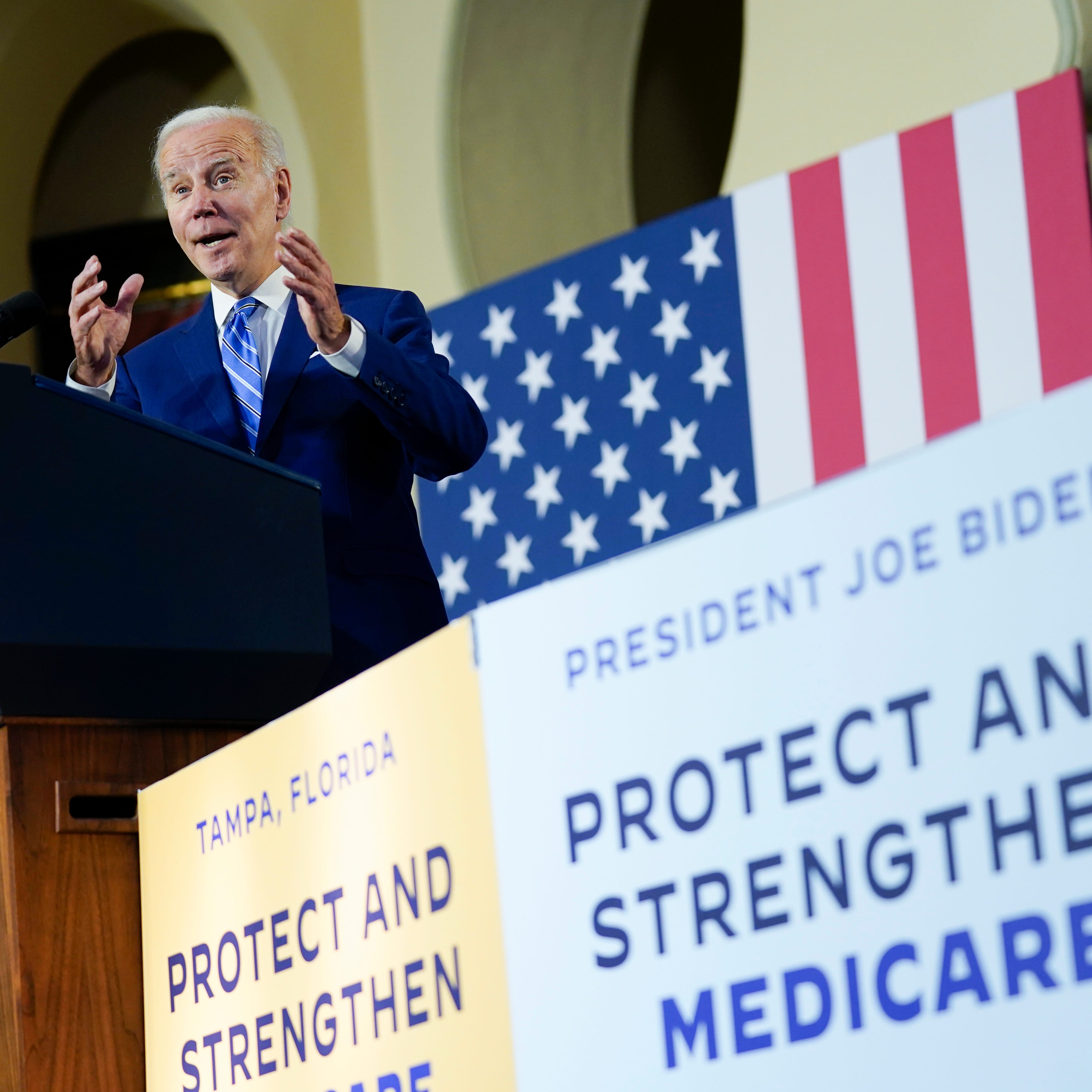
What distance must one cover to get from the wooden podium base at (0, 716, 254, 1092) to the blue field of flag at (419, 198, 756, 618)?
304 centimetres

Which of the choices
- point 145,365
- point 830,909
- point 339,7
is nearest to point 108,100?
point 339,7

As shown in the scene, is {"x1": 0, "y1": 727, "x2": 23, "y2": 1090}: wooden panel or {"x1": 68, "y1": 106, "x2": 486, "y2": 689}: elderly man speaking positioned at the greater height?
{"x1": 68, "y1": 106, "x2": 486, "y2": 689}: elderly man speaking

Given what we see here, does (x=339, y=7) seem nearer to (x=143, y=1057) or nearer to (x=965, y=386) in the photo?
(x=965, y=386)

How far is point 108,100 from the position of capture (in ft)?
22.9

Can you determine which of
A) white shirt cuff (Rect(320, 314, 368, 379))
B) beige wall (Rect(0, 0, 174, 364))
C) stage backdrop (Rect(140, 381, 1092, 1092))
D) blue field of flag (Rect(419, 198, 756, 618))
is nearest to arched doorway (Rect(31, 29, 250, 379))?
beige wall (Rect(0, 0, 174, 364))

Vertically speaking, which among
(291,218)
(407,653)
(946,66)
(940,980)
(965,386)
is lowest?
(940,980)

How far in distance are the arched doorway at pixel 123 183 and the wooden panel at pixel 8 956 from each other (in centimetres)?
514

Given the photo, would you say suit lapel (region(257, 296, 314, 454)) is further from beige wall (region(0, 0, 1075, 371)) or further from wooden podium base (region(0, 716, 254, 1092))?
beige wall (region(0, 0, 1075, 371))

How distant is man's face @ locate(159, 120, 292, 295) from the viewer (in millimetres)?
2277

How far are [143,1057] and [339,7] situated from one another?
5.47m

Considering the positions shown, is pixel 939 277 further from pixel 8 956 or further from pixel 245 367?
pixel 8 956

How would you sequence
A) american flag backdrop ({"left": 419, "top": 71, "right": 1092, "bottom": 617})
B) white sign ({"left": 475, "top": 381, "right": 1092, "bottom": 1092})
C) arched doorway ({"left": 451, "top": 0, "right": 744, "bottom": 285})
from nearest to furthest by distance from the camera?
1. white sign ({"left": 475, "top": 381, "right": 1092, "bottom": 1092})
2. american flag backdrop ({"left": 419, "top": 71, "right": 1092, "bottom": 617})
3. arched doorway ({"left": 451, "top": 0, "right": 744, "bottom": 285})

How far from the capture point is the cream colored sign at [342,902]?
1.36 metres

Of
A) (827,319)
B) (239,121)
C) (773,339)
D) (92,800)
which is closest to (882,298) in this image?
(827,319)
